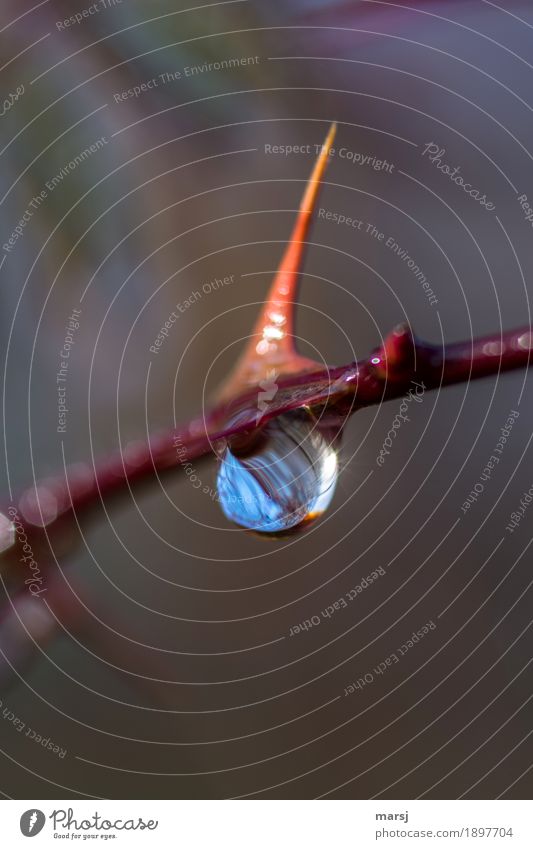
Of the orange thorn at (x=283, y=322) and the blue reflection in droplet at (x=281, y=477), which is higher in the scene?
the orange thorn at (x=283, y=322)

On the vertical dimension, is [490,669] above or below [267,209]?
below

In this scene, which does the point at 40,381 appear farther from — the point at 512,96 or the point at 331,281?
the point at 512,96

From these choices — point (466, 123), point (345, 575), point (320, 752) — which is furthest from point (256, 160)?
point (320, 752)

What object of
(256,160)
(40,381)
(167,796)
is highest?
(256,160)
